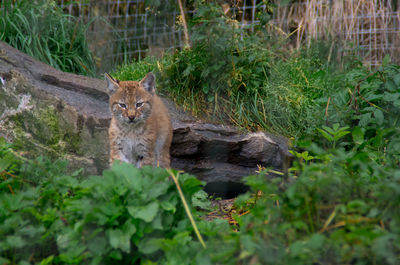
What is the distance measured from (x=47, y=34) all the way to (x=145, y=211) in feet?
17.1

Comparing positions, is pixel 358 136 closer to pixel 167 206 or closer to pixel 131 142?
pixel 131 142

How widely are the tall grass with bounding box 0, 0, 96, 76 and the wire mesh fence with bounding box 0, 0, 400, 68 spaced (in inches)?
23.9

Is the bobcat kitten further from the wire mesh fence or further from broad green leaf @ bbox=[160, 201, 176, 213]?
the wire mesh fence

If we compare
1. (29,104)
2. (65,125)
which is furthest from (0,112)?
(65,125)

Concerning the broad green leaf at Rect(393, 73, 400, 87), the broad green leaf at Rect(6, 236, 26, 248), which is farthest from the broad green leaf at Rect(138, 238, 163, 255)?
the broad green leaf at Rect(393, 73, 400, 87)

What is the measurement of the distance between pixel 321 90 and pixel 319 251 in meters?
4.13

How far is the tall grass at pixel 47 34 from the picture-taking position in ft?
21.4

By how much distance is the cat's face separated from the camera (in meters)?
4.29

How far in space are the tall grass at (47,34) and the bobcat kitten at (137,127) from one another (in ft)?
8.67

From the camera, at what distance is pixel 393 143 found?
3.44m

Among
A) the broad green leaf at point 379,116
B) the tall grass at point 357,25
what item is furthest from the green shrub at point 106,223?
the tall grass at point 357,25

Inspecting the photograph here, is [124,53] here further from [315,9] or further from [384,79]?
[384,79]

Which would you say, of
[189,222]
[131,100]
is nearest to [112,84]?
[131,100]

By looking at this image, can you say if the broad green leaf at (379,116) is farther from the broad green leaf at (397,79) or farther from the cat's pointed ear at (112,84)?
the cat's pointed ear at (112,84)
